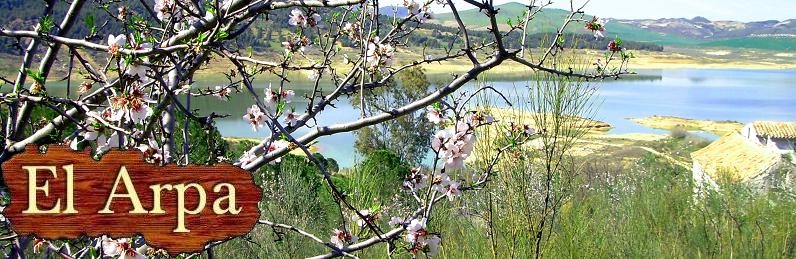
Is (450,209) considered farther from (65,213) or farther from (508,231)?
(65,213)

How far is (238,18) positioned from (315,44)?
2.74 ft

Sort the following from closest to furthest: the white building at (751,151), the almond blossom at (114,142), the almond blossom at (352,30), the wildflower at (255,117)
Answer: the almond blossom at (114,142) < the wildflower at (255,117) < the almond blossom at (352,30) < the white building at (751,151)

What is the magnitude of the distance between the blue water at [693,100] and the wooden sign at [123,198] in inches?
527

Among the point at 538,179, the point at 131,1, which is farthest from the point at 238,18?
the point at 538,179

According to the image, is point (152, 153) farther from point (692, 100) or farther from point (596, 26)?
point (692, 100)

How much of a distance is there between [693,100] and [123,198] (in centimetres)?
4320

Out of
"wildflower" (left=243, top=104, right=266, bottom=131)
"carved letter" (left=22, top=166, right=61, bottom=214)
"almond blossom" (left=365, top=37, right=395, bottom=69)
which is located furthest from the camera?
"almond blossom" (left=365, top=37, right=395, bottom=69)

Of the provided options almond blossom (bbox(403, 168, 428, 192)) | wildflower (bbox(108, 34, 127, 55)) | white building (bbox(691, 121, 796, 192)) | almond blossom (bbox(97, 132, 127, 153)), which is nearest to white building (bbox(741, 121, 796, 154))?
white building (bbox(691, 121, 796, 192))

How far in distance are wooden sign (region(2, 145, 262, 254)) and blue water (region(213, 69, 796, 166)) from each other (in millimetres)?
13392

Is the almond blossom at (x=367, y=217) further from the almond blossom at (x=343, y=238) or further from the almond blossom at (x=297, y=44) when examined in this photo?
the almond blossom at (x=297, y=44)

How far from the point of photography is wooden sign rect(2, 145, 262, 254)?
41.9 inches

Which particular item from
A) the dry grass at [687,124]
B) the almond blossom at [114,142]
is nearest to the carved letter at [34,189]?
the almond blossom at [114,142]

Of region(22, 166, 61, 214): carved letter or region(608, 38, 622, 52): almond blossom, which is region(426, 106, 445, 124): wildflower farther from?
region(22, 166, 61, 214): carved letter

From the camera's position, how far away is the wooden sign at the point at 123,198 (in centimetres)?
107
